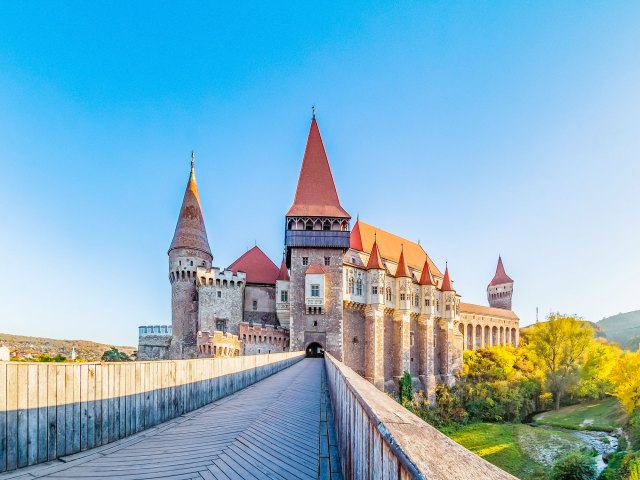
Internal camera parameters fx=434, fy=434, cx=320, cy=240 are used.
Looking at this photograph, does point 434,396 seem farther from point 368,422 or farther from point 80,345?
point 368,422

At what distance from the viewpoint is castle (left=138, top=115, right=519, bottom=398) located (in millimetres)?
34344

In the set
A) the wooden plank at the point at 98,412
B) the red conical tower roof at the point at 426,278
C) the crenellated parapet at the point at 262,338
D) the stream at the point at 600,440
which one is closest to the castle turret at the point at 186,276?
the crenellated parapet at the point at 262,338

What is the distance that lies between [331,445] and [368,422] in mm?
2982

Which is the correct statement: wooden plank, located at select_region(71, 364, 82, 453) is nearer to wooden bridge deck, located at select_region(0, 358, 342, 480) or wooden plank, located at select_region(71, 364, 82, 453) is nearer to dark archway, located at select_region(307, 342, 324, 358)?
wooden bridge deck, located at select_region(0, 358, 342, 480)

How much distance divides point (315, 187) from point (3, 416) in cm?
3499

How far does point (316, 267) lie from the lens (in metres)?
34.8

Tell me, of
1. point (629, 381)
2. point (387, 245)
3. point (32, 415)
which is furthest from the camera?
point (387, 245)

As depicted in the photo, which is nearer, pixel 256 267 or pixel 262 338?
pixel 262 338

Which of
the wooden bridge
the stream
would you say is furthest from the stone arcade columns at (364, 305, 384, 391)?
the wooden bridge

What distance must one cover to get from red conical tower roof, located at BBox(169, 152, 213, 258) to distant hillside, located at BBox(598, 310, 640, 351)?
5211 inches

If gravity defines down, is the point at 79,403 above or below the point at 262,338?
above

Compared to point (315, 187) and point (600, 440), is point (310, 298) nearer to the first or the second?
point (315, 187)

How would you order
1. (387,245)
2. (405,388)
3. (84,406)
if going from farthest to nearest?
(387,245)
(405,388)
(84,406)

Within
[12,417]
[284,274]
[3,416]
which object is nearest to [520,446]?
[284,274]
